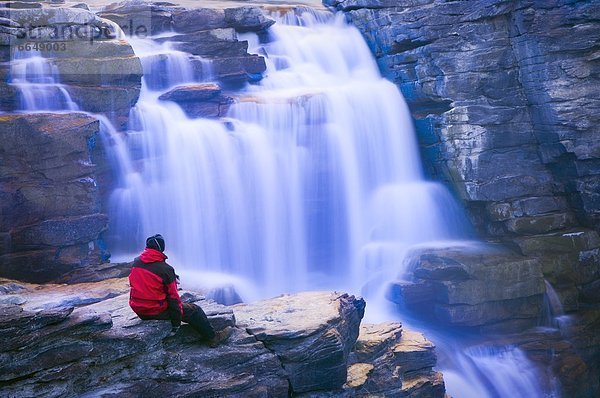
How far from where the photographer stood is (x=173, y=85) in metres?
16.4

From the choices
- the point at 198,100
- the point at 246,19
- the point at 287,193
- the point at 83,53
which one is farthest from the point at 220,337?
the point at 246,19

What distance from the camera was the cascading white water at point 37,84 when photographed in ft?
41.1

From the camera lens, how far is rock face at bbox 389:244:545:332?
1373cm

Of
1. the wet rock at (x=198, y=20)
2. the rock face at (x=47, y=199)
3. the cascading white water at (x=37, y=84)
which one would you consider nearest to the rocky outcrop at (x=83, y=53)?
the cascading white water at (x=37, y=84)

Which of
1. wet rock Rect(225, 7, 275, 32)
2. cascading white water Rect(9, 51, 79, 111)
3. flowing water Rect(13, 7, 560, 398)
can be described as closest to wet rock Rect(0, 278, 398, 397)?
flowing water Rect(13, 7, 560, 398)

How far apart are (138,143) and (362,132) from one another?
6.37 m

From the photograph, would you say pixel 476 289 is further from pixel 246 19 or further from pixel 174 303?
pixel 246 19

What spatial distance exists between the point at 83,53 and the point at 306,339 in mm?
9433

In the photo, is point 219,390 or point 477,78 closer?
point 219,390

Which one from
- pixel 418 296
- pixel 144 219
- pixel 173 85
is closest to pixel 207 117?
pixel 173 85

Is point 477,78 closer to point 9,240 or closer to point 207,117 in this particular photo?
point 207,117

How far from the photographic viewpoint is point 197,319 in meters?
7.86

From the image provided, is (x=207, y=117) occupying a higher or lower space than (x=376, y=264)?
higher

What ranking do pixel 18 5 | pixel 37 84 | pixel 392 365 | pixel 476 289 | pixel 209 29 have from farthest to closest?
pixel 209 29
pixel 18 5
pixel 476 289
pixel 37 84
pixel 392 365
